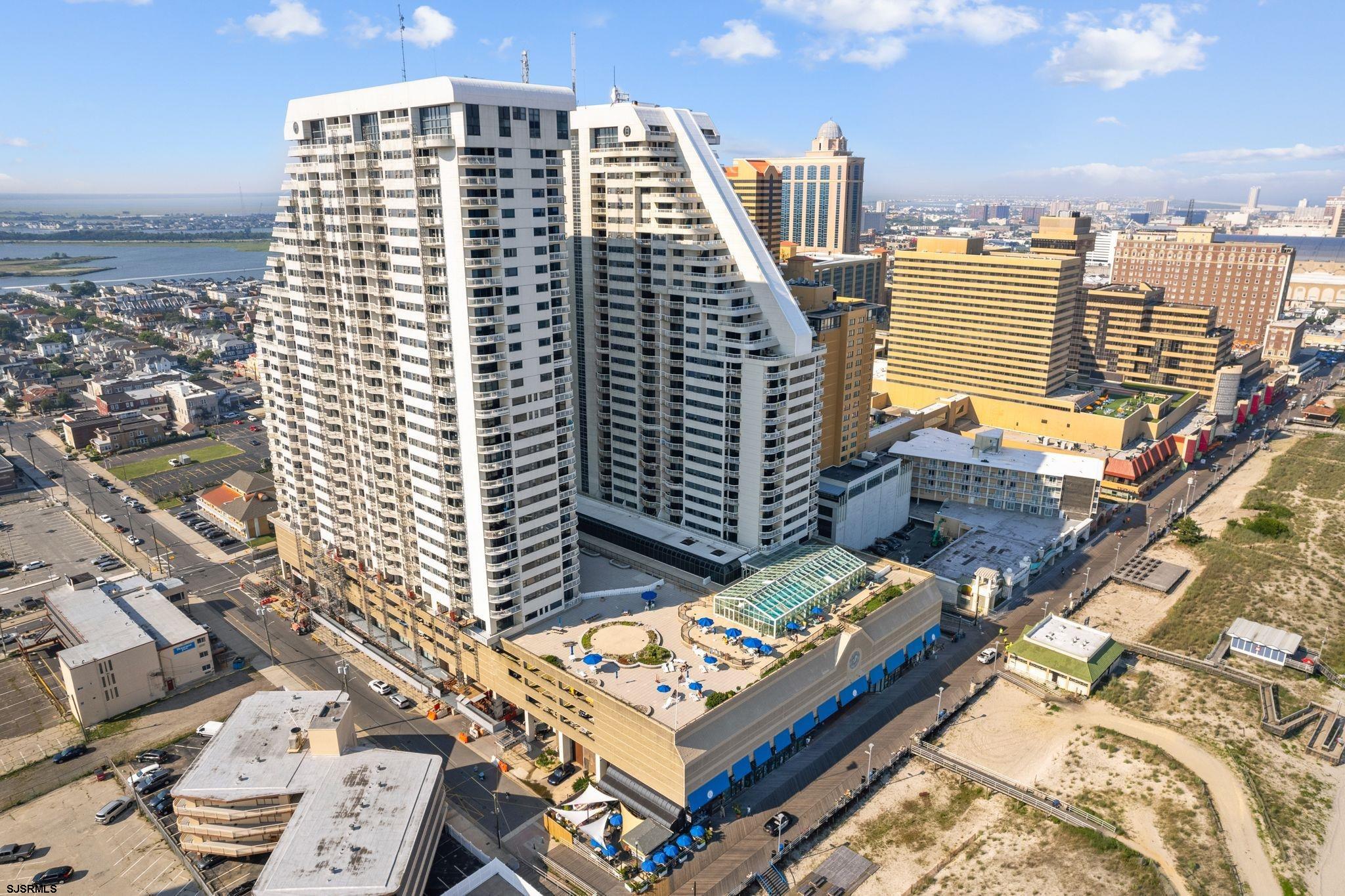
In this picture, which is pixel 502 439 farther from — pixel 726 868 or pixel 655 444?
pixel 726 868

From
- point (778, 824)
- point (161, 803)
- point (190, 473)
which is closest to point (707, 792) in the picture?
point (778, 824)

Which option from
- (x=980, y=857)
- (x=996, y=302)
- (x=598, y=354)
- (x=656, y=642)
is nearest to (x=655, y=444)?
(x=598, y=354)

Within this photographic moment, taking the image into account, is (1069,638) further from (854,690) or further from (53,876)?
(53,876)

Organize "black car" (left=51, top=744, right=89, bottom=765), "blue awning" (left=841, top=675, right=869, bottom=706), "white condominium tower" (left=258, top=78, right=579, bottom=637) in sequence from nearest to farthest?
"white condominium tower" (left=258, top=78, right=579, bottom=637) → "black car" (left=51, top=744, right=89, bottom=765) → "blue awning" (left=841, top=675, right=869, bottom=706)

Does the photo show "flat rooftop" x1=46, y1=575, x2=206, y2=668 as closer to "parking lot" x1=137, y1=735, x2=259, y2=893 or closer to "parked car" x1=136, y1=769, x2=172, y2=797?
"parked car" x1=136, y1=769, x2=172, y2=797

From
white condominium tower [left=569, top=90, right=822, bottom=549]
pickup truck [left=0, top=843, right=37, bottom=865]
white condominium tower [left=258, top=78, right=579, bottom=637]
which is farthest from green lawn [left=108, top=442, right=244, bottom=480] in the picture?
white condominium tower [left=569, top=90, right=822, bottom=549]

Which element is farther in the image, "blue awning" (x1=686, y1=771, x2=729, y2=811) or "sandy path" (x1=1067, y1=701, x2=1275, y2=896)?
"blue awning" (x1=686, y1=771, x2=729, y2=811)

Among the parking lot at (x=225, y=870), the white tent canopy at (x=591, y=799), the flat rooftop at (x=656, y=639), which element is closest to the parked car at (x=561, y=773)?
the white tent canopy at (x=591, y=799)
